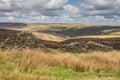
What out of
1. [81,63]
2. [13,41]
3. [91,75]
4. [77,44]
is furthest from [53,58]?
[77,44]

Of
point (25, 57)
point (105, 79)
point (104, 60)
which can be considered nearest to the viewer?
point (105, 79)

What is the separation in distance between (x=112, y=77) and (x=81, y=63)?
1.98m

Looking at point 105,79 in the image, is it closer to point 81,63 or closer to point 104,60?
point 81,63

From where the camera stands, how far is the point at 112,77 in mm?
12531

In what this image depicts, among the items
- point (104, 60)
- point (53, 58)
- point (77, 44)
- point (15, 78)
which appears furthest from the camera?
point (77, 44)

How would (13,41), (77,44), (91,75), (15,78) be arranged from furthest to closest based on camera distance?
(77,44) < (13,41) < (91,75) < (15,78)

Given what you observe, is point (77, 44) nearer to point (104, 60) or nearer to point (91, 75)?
point (104, 60)

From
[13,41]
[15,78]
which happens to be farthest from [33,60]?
[13,41]

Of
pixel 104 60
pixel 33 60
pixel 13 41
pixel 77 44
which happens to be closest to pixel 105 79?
pixel 33 60

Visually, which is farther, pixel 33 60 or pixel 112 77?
pixel 33 60

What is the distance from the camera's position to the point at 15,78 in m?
9.26

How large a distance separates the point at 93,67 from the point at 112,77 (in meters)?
1.54

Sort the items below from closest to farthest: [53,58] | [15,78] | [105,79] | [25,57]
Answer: [15,78]
[105,79]
[25,57]
[53,58]

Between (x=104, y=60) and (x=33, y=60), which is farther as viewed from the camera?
(x=104, y=60)
